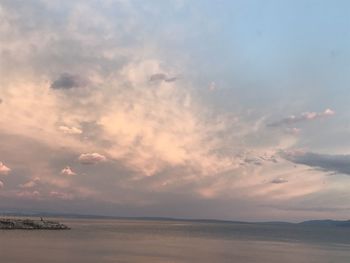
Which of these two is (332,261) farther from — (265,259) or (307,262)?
(265,259)

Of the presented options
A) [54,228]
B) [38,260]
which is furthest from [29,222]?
[38,260]

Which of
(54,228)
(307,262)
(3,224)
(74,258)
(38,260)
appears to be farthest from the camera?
(54,228)

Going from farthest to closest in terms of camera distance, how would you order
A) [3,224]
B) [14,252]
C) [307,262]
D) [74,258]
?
[3,224], [307,262], [14,252], [74,258]

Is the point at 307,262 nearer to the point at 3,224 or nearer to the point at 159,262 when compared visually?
the point at 159,262

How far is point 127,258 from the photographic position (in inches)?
2534

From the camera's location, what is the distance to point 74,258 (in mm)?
61844

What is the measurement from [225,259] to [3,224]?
10237cm

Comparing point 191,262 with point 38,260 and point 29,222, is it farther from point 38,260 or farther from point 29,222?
point 29,222

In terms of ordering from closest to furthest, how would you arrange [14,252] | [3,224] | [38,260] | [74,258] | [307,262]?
[38,260]
[74,258]
[14,252]
[307,262]
[3,224]

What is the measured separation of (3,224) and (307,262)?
108893mm

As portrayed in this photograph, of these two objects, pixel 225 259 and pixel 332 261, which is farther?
pixel 332 261

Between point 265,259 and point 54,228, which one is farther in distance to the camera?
point 54,228

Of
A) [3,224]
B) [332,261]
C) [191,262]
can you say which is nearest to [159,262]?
[191,262]

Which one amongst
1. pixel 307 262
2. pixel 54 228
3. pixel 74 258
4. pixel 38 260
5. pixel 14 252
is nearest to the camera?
pixel 38 260
